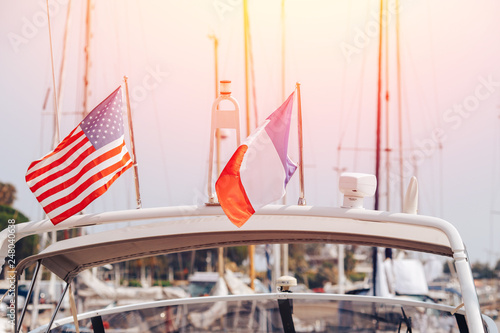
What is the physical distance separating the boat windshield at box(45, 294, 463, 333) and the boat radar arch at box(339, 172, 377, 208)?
7.54 feet

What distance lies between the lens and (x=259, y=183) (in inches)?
211

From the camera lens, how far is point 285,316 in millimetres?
7523

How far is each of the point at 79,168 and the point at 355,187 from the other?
6.48 ft

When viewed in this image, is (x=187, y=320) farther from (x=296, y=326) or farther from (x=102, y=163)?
(x=102, y=163)

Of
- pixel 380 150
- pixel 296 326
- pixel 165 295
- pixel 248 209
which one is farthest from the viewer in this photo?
pixel 165 295

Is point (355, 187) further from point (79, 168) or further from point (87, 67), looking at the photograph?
point (87, 67)

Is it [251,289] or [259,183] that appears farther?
[251,289]

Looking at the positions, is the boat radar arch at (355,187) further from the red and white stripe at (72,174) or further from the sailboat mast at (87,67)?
the sailboat mast at (87,67)

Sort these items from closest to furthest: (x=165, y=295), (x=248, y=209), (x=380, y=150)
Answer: (x=248, y=209), (x=380, y=150), (x=165, y=295)

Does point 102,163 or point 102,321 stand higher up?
point 102,163

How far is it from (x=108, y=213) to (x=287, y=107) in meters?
1.44

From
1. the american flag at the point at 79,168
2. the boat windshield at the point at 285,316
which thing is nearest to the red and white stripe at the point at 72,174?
the american flag at the point at 79,168

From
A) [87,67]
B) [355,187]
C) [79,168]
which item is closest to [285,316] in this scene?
[355,187]

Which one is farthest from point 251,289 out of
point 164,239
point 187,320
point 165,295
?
point 164,239
